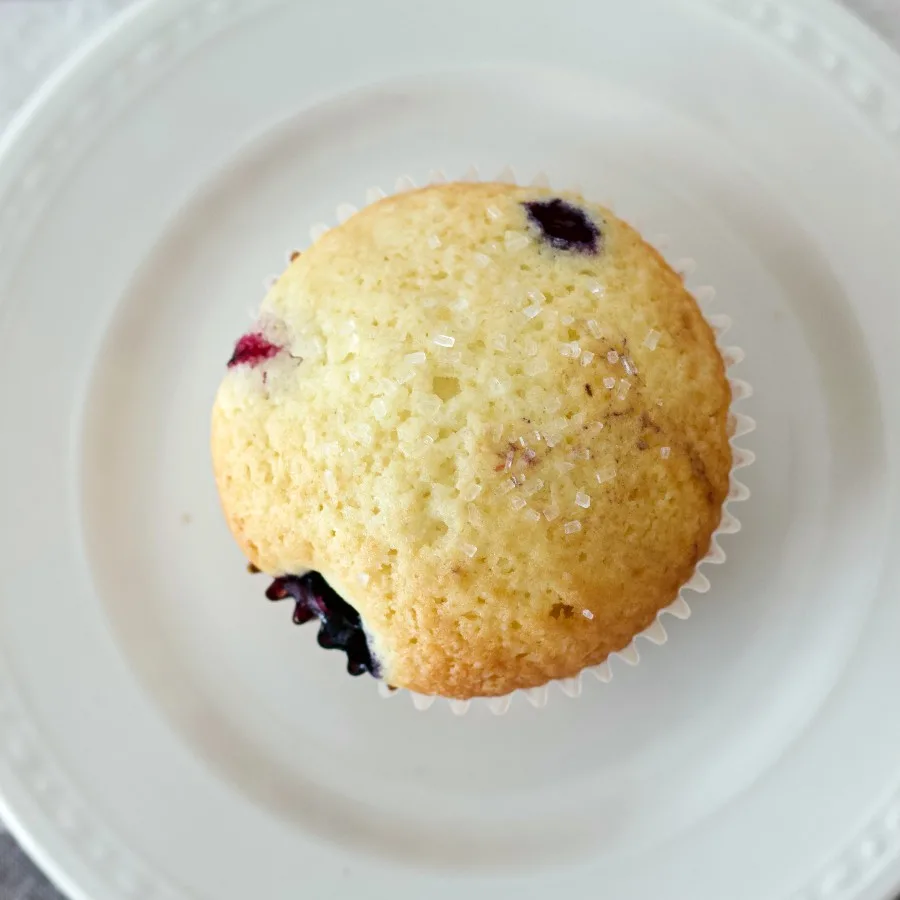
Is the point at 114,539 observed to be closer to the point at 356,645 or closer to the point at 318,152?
the point at 356,645

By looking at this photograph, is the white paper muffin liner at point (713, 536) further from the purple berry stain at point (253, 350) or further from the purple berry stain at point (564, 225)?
the purple berry stain at point (253, 350)

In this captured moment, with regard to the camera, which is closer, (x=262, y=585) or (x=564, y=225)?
(x=564, y=225)

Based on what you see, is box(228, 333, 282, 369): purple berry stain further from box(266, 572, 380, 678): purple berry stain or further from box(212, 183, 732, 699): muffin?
box(266, 572, 380, 678): purple berry stain

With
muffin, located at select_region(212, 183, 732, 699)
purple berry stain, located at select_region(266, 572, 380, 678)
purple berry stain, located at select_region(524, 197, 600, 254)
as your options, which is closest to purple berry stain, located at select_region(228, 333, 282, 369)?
muffin, located at select_region(212, 183, 732, 699)

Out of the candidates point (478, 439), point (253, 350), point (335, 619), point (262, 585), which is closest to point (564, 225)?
point (478, 439)

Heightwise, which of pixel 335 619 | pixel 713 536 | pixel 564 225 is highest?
pixel 564 225

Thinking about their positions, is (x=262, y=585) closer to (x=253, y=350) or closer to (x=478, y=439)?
(x=253, y=350)

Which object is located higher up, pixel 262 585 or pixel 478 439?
pixel 478 439

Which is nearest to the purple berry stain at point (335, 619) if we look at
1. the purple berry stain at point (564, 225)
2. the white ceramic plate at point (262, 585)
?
the white ceramic plate at point (262, 585)
